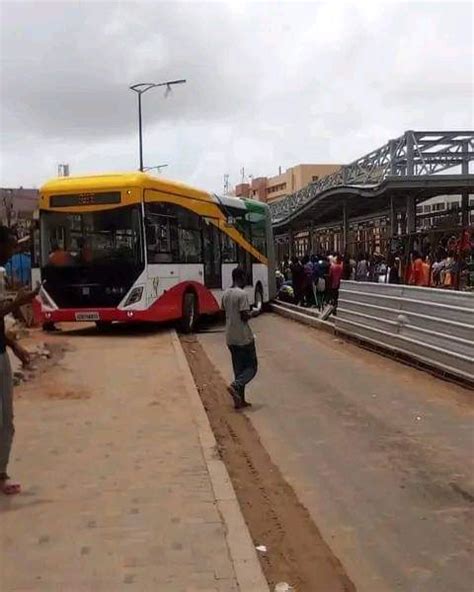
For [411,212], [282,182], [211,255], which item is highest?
[282,182]

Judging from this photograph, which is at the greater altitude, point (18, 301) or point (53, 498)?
point (18, 301)

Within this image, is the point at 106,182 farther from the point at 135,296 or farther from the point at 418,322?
the point at 418,322

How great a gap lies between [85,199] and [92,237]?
32.3 inches

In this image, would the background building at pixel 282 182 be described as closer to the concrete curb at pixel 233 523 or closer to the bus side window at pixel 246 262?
the bus side window at pixel 246 262

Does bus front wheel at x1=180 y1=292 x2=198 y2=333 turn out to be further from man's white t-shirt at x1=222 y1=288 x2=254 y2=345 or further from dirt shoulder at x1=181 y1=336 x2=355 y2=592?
dirt shoulder at x1=181 y1=336 x2=355 y2=592

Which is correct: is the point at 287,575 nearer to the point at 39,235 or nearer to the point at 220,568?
the point at 220,568

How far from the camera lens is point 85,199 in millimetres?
16516

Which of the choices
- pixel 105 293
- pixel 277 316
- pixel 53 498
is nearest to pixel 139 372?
pixel 105 293

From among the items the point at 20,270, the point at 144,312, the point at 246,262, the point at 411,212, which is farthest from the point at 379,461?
the point at 411,212

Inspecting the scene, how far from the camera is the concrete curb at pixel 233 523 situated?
4.18 metres

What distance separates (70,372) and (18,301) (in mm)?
6359

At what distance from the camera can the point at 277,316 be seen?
2464cm

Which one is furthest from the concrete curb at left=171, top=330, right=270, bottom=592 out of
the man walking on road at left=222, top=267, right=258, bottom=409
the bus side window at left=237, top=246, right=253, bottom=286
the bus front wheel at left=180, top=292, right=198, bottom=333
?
the bus side window at left=237, top=246, right=253, bottom=286

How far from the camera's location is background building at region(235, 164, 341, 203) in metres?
108
